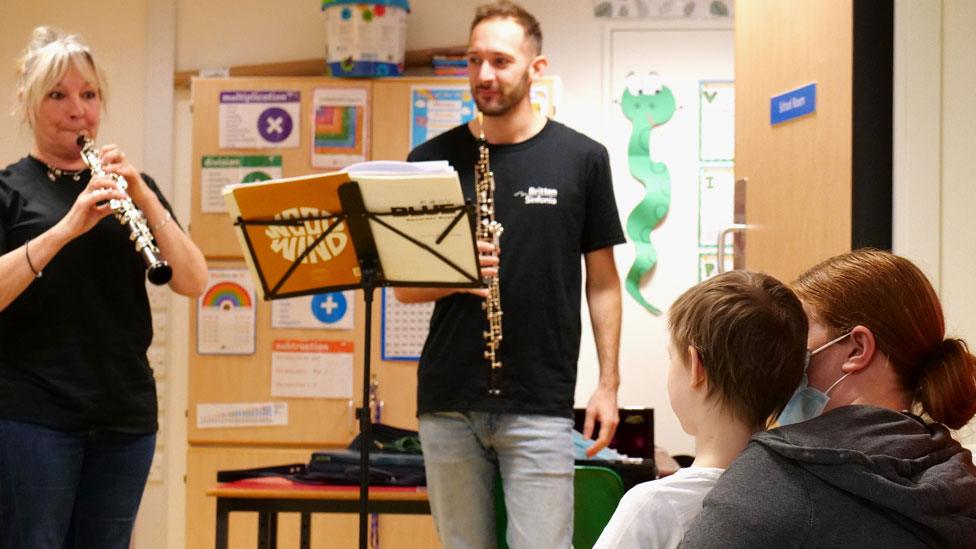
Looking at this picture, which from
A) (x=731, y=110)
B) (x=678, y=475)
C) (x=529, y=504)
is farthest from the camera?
(x=731, y=110)

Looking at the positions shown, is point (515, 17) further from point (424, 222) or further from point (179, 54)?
point (179, 54)

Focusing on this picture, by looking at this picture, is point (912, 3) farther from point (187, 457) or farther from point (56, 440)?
point (187, 457)

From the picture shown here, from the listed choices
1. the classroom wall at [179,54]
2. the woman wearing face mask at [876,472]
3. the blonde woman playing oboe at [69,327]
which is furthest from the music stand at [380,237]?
the classroom wall at [179,54]

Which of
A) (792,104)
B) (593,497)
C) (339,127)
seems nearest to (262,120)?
(339,127)

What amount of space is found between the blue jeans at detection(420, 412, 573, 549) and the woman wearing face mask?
125cm

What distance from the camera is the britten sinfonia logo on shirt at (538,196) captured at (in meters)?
2.69

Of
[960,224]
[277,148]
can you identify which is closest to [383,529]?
[277,148]

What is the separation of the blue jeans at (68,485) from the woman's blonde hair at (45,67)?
745 mm

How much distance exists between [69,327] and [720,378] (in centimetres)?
162

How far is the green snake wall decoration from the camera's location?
450 centimetres

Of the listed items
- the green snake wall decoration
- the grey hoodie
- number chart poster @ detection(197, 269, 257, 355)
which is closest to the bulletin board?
number chart poster @ detection(197, 269, 257, 355)

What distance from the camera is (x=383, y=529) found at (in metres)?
4.16

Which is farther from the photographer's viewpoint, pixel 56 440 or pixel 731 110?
pixel 731 110

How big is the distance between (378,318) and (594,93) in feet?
4.19
